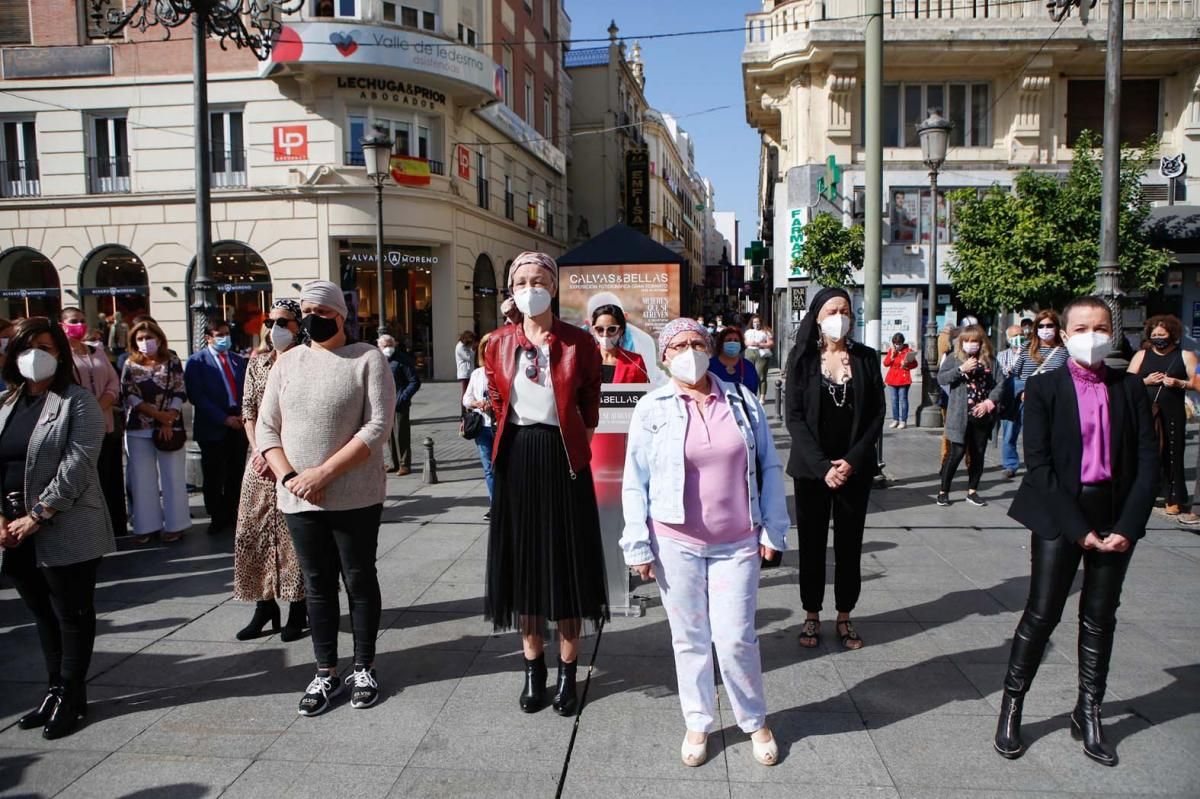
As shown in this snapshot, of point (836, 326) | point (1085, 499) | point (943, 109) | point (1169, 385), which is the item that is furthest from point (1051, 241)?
point (1085, 499)

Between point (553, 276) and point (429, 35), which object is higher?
point (429, 35)

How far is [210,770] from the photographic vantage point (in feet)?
10.8

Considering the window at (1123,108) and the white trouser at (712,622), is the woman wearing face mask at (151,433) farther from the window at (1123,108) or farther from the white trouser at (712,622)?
the window at (1123,108)

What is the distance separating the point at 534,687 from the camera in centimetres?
380

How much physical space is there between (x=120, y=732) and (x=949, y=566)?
17.9 ft

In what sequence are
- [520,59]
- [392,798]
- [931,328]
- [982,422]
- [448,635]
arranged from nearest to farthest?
1. [392,798]
2. [448,635]
3. [982,422]
4. [931,328]
5. [520,59]

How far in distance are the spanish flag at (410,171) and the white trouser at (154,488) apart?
16.8 metres

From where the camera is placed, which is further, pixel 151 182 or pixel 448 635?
pixel 151 182

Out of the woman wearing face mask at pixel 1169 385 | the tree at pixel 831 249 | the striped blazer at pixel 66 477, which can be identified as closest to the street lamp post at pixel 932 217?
the woman wearing face mask at pixel 1169 385

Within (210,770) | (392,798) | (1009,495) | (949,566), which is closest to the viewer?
(392,798)

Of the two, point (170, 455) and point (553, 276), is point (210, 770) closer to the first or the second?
point (553, 276)

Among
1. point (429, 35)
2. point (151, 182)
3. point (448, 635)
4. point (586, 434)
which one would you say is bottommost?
point (448, 635)

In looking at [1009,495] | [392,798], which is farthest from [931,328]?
[392,798]

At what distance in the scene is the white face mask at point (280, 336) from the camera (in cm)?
464
